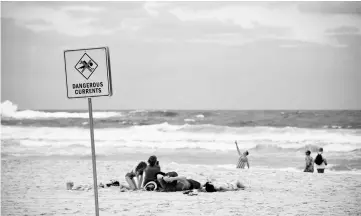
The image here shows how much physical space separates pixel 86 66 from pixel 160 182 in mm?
4014

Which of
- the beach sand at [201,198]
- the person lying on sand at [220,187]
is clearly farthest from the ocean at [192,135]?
the person lying on sand at [220,187]

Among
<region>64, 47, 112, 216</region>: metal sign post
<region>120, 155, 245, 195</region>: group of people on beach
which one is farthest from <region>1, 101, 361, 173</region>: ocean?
<region>64, 47, 112, 216</region>: metal sign post

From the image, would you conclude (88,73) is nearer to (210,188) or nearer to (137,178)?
(210,188)

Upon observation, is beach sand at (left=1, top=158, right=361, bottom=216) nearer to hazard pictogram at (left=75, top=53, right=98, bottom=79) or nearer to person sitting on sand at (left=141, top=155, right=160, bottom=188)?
person sitting on sand at (left=141, top=155, right=160, bottom=188)

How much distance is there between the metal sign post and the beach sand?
2.54m

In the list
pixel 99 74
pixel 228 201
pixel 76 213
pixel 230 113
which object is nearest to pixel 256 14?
pixel 230 113

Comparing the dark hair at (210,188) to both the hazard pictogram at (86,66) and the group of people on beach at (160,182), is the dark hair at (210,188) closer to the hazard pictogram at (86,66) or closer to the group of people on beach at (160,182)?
the group of people on beach at (160,182)

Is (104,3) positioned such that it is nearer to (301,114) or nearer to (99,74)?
(301,114)

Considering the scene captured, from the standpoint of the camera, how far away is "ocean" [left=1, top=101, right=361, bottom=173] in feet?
53.3

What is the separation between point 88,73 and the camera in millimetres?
3896

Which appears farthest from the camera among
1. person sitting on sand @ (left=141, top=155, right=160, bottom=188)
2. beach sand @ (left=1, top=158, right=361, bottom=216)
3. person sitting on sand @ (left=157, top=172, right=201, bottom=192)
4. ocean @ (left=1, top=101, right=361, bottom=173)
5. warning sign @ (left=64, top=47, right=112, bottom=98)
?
ocean @ (left=1, top=101, right=361, bottom=173)

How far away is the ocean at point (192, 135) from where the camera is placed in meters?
16.2

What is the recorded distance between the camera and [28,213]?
20.1 feet

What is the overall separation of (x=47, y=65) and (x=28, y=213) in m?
11.6
